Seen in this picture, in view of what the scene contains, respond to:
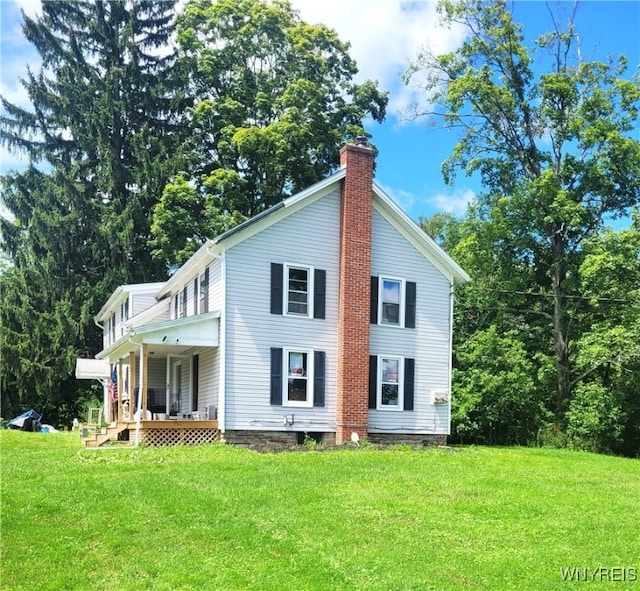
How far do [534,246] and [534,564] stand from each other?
20.4 meters

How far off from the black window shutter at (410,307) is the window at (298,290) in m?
2.61

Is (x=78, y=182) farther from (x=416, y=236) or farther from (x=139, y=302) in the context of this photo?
(x=416, y=236)

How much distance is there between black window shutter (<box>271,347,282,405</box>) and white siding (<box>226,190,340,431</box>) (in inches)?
4.5

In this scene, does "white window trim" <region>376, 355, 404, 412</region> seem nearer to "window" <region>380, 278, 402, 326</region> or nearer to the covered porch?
"window" <region>380, 278, 402, 326</region>

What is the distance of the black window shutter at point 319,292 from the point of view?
17.8 meters

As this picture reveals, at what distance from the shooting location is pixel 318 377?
17625mm

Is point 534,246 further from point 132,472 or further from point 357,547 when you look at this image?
point 357,547

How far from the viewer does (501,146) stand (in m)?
26.4

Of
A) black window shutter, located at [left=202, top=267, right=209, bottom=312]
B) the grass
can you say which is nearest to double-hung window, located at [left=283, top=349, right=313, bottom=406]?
black window shutter, located at [left=202, top=267, right=209, bottom=312]

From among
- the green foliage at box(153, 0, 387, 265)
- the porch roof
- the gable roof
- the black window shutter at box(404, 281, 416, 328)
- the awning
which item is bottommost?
the awning

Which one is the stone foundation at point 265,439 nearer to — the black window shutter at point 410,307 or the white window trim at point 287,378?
the white window trim at point 287,378

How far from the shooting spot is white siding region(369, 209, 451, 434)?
1866cm

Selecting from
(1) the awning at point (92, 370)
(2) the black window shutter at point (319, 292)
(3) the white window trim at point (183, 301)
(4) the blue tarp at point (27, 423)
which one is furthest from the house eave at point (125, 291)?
(2) the black window shutter at point (319, 292)

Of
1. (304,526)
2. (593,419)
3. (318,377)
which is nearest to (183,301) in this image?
(318,377)
